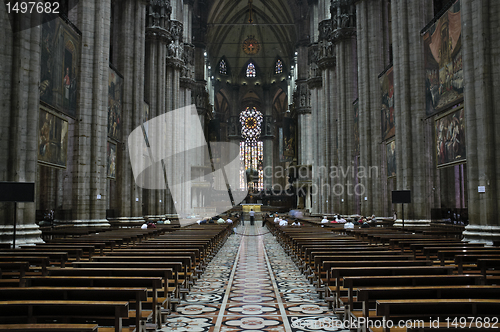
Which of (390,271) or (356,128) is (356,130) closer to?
(356,128)

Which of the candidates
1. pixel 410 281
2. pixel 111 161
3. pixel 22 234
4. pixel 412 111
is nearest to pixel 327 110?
pixel 412 111

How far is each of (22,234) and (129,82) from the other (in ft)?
51.1

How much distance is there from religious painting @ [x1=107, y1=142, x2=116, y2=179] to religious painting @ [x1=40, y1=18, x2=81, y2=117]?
15.4 feet

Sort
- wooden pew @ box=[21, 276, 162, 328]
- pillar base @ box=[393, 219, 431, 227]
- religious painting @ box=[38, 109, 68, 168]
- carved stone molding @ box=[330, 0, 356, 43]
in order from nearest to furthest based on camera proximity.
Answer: wooden pew @ box=[21, 276, 162, 328], religious painting @ box=[38, 109, 68, 168], pillar base @ box=[393, 219, 431, 227], carved stone molding @ box=[330, 0, 356, 43]

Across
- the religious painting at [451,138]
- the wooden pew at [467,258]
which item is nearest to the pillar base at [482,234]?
the religious painting at [451,138]

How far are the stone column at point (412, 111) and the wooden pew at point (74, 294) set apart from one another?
55.1ft

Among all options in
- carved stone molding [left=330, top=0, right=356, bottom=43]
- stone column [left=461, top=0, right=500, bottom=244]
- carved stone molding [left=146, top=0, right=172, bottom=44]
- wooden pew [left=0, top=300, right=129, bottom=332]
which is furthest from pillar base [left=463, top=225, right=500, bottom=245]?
carved stone molding [left=146, top=0, right=172, bottom=44]

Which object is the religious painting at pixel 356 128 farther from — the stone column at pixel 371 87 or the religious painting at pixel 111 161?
the religious painting at pixel 111 161

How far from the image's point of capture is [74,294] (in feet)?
15.0

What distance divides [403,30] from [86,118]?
15194 millimetres

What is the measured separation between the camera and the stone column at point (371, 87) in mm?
25984

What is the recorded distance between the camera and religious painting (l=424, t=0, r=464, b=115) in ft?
50.3

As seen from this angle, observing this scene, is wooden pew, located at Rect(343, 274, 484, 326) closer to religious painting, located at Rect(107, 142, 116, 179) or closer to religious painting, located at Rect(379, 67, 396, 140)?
religious painting, located at Rect(379, 67, 396, 140)

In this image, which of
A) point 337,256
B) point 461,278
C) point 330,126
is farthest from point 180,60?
point 461,278
